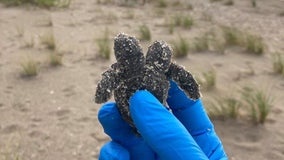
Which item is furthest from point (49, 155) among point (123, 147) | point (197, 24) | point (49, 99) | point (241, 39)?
point (197, 24)

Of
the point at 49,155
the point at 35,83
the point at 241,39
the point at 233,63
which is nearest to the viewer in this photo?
the point at 49,155

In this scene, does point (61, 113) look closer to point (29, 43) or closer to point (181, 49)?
point (29, 43)

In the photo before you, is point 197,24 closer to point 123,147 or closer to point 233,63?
point 233,63

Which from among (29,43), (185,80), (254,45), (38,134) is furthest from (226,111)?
(29,43)

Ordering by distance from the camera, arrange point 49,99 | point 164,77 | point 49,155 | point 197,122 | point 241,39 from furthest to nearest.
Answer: point 241,39 < point 49,99 < point 49,155 < point 197,122 < point 164,77

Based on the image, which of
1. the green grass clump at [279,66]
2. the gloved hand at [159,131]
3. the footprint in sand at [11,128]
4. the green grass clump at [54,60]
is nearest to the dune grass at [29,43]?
the green grass clump at [54,60]

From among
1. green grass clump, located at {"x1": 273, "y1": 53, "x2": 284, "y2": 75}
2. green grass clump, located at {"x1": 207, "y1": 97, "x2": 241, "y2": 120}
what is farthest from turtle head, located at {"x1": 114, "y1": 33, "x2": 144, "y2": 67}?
green grass clump, located at {"x1": 273, "y1": 53, "x2": 284, "y2": 75}

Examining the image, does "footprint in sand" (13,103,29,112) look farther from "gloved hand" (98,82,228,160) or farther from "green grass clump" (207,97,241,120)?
"gloved hand" (98,82,228,160)
